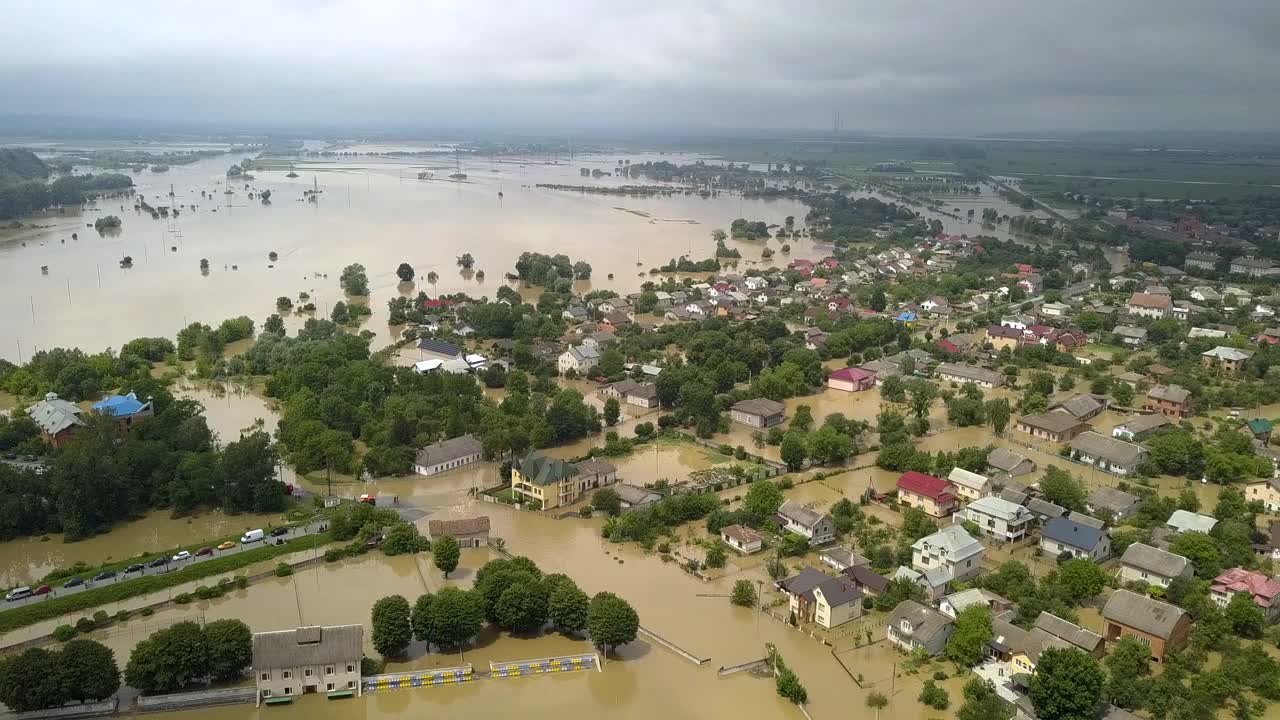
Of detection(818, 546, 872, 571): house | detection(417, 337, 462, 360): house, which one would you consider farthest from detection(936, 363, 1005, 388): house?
detection(417, 337, 462, 360): house

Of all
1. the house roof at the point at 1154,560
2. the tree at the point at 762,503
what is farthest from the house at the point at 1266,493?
the tree at the point at 762,503

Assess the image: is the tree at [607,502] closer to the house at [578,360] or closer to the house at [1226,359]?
the house at [578,360]

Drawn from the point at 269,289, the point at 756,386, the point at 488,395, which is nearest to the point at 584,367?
the point at 488,395

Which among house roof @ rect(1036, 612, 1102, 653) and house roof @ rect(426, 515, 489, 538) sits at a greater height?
house roof @ rect(1036, 612, 1102, 653)

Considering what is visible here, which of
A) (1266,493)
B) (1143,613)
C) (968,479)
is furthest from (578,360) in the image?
(1143,613)

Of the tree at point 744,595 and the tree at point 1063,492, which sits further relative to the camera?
the tree at point 1063,492

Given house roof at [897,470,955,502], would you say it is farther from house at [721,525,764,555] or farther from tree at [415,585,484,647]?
tree at [415,585,484,647]

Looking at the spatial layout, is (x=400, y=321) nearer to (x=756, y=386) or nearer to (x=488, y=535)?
(x=756, y=386)
